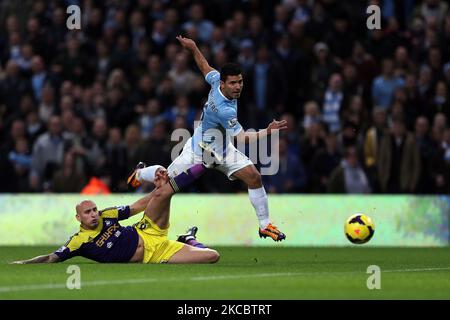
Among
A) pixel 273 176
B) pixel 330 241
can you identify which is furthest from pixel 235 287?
pixel 273 176

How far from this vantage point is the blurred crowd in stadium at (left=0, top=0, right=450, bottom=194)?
20.2 m

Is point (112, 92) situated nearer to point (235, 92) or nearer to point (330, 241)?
point (330, 241)

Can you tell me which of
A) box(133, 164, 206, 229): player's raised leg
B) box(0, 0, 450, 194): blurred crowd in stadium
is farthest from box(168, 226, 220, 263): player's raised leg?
box(0, 0, 450, 194): blurred crowd in stadium

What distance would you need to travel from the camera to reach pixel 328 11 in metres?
22.8

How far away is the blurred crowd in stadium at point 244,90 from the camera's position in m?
20.2

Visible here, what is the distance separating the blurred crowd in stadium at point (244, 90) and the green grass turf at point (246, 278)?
427cm

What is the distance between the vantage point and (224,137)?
15.1 metres

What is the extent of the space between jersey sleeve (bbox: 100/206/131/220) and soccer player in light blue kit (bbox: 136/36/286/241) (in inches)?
49.4

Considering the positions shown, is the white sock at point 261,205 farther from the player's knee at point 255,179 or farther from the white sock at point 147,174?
the white sock at point 147,174

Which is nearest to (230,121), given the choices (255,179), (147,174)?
(255,179)

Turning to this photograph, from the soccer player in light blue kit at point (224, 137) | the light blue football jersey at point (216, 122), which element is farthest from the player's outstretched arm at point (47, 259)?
the light blue football jersey at point (216, 122)

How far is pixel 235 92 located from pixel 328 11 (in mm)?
8550

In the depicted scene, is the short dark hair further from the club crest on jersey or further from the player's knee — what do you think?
the player's knee

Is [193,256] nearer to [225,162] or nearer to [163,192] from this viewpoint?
[163,192]
